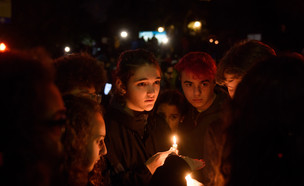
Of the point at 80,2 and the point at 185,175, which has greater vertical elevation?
the point at 80,2

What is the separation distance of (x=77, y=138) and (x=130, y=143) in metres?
1.00

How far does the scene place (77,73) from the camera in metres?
2.88

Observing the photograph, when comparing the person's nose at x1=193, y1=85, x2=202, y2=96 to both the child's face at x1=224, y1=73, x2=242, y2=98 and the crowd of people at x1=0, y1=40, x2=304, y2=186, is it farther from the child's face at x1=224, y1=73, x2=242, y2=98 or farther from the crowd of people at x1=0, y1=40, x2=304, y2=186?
the child's face at x1=224, y1=73, x2=242, y2=98

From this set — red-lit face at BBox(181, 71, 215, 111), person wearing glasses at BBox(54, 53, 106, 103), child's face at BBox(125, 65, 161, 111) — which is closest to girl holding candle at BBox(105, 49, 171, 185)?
child's face at BBox(125, 65, 161, 111)

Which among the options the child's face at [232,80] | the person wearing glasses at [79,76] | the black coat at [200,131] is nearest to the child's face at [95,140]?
the person wearing glasses at [79,76]

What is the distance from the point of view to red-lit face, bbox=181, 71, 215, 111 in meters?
3.82

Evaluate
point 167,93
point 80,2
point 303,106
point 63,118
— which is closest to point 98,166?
point 63,118

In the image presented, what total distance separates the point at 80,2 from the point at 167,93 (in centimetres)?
4104

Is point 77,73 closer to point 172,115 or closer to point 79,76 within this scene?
point 79,76

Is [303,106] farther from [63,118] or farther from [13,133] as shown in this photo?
[13,133]

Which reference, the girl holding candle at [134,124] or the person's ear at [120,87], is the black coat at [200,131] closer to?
the girl holding candle at [134,124]

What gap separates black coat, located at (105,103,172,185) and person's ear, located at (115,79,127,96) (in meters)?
0.19

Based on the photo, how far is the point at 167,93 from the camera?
5.33m

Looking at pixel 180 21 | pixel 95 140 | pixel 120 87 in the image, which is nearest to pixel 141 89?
pixel 120 87
